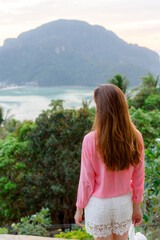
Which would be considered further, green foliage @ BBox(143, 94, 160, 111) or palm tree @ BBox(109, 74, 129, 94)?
palm tree @ BBox(109, 74, 129, 94)

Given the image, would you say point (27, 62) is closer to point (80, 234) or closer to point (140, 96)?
point (140, 96)

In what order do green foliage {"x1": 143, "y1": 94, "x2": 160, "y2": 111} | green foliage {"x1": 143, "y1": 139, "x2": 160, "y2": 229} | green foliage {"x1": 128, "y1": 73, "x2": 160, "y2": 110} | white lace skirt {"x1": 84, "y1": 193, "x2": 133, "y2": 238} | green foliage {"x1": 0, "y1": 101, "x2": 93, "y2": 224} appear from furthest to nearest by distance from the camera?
1. green foliage {"x1": 128, "y1": 73, "x2": 160, "y2": 110}
2. green foliage {"x1": 143, "y1": 94, "x2": 160, "y2": 111}
3. green foliage {"x1": 0, "y1": 101, "x2": 93, "y2": 224}
4. green foliage {"x1": 143, "y1": 139, "x2": 160, "y2": 229}
5. white lace skirt {"x1": 84, "y1": 193, "x2": 133, "y2": 238}

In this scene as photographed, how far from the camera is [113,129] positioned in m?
1.40

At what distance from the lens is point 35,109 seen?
212ft

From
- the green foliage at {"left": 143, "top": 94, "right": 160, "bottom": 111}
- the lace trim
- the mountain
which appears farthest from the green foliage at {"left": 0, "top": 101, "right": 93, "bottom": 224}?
the mountain

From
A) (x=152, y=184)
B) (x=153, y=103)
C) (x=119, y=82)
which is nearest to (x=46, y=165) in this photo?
(x=152, y=184)

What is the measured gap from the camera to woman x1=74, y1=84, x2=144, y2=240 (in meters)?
1.41

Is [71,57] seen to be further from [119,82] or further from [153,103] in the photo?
[153,103]

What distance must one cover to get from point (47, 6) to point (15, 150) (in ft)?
302

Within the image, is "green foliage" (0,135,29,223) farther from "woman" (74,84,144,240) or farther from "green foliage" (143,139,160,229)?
"woman" (74,84,144,240)

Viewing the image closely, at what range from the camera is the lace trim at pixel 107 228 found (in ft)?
5.03

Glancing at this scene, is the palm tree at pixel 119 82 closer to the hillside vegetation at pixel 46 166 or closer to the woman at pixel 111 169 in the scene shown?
the hillside vegetation at pixel 46 166

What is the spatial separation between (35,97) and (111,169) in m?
79.9

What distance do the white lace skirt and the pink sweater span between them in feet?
0.11
